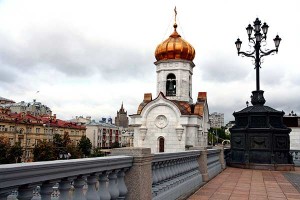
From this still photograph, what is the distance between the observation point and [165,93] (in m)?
30.3

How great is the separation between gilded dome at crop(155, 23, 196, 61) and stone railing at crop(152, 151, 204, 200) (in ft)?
74.4

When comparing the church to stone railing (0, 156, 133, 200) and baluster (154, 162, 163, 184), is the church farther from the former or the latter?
stone railing (0, 156, 133, 200)

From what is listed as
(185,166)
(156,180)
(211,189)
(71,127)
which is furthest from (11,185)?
(71,127)

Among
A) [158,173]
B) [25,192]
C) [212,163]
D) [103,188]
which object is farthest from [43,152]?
[25,192]

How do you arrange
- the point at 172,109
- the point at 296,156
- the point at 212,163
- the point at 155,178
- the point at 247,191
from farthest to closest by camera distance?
the point at 172,109
the point at 296,156
the point at 212,163
the point at 247,191
the point at 155,178

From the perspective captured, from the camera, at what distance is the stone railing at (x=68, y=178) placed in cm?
231

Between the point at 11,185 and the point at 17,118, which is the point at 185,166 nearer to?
the point at 11,185

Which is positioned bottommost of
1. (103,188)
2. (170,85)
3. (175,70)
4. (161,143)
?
(161,143)

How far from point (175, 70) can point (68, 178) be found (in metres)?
27.5

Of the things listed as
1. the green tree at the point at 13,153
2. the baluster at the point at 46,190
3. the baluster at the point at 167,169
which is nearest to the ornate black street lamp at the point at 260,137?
the baluster at the point at 167,169

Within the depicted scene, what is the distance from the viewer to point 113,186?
157 inches

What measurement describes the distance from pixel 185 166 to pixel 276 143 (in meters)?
8.05

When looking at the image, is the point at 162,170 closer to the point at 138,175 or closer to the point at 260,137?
the point at 138,175

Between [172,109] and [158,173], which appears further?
[172,109]
